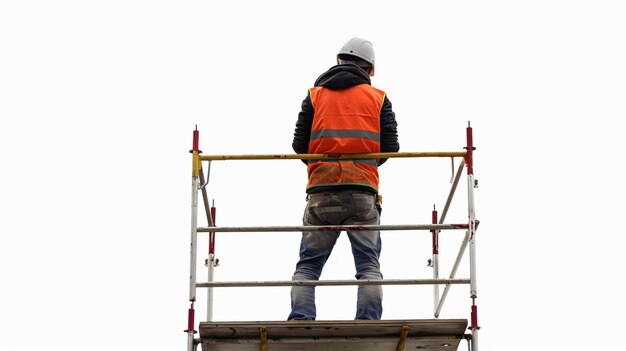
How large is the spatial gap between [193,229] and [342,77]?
82.9 inches

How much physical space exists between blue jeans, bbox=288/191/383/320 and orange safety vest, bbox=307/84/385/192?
0.15 m

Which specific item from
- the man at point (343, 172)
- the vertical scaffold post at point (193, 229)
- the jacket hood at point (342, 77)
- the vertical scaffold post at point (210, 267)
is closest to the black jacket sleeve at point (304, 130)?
the man at point (343, 172)

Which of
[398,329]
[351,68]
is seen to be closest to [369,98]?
[351,68]

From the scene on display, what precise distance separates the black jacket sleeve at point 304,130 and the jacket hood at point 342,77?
223mm

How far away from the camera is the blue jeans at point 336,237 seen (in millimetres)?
12312

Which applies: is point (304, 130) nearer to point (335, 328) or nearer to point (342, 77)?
point (342, 77)

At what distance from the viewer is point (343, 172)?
12.4 metres

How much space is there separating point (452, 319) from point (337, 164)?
5.90 ft

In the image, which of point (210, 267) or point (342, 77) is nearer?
point (342, 77)

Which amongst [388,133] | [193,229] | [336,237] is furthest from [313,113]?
[193,229]

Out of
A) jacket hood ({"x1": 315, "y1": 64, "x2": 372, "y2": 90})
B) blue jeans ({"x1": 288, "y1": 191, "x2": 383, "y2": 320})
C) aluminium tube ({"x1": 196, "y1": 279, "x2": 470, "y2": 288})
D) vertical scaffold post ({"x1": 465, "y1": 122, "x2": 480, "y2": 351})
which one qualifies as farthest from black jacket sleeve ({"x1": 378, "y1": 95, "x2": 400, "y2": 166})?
aluminium tube ({"x1": 196, "y1": 279, "x2": 470, "y2": 288})

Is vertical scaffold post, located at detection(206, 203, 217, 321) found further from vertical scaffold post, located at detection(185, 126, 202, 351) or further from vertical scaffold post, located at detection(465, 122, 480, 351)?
vertical scaffold post, located at detection(465, 122, 480, 351)

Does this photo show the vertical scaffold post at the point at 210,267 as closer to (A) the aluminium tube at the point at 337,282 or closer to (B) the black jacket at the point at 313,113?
(B) the black jacket at the point at 313,113

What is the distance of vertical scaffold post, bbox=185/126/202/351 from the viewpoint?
38.1ft
